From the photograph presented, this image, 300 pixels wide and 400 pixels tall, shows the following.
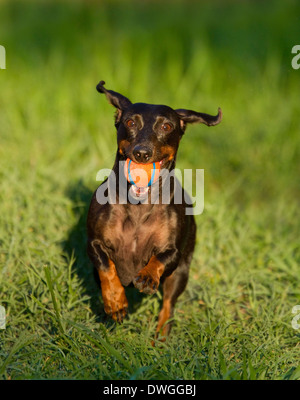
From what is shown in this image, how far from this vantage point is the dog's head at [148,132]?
3.78 metres

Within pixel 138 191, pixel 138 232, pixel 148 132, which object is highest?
pixel 148 132

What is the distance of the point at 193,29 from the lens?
390 inches

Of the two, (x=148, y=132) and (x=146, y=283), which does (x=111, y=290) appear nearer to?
(x=146, y=283)

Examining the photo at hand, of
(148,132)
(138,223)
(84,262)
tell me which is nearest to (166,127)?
(148,132)

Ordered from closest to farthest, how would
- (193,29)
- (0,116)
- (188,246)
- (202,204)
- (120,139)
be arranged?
1. (120,139)
2. (188,246)
3. (202,204)
4. (0,116)
5. (193,29)

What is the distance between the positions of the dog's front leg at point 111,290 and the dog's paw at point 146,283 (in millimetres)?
226

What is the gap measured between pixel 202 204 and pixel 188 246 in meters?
1.22

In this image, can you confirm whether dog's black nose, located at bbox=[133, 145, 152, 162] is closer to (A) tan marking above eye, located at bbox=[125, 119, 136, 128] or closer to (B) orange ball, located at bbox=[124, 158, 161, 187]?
(B) orange ball, located at bbox=[124, 158, 161, 187]

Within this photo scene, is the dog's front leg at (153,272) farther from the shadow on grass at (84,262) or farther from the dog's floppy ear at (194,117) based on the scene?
the dog's floppy ear at (194,117)

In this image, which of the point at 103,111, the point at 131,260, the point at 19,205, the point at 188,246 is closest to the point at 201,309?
the point at 188,246

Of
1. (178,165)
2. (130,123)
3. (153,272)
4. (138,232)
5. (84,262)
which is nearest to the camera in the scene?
(153,272)

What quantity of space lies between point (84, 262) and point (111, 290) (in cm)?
103

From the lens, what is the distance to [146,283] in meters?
3.70

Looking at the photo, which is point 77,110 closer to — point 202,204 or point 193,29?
point 202,204
